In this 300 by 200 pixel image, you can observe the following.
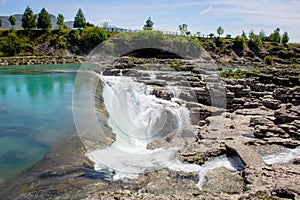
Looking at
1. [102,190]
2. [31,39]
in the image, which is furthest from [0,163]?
[31,39]

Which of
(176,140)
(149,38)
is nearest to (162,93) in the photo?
(176,140)

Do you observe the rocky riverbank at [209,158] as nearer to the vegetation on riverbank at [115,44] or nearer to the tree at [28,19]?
the vegetation on riverbank at [115,44]

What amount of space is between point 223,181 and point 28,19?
3059 inches

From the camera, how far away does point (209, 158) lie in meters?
13.5

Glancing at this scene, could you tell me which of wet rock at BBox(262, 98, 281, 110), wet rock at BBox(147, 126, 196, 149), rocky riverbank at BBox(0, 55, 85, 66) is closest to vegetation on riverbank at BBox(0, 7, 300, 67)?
rocky riverbank at BBox(0, 55, 85, 66)

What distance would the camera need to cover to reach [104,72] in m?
41.0

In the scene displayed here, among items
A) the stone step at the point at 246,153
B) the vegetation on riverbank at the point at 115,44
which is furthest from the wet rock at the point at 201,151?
the vegetation on riverbank at the point at 115,44

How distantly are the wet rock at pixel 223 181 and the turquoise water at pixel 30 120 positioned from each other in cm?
780

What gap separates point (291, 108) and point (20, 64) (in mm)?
48703

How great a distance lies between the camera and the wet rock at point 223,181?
404 inches

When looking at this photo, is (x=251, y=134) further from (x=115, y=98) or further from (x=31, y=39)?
(x=31, y=39)

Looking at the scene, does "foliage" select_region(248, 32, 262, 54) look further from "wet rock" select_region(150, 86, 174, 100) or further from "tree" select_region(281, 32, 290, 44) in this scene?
"wet rock" select_region(150, 86, 174, 100)

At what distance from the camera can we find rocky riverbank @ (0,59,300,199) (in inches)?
387

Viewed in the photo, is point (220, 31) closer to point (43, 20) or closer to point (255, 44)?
point (255, 44)
